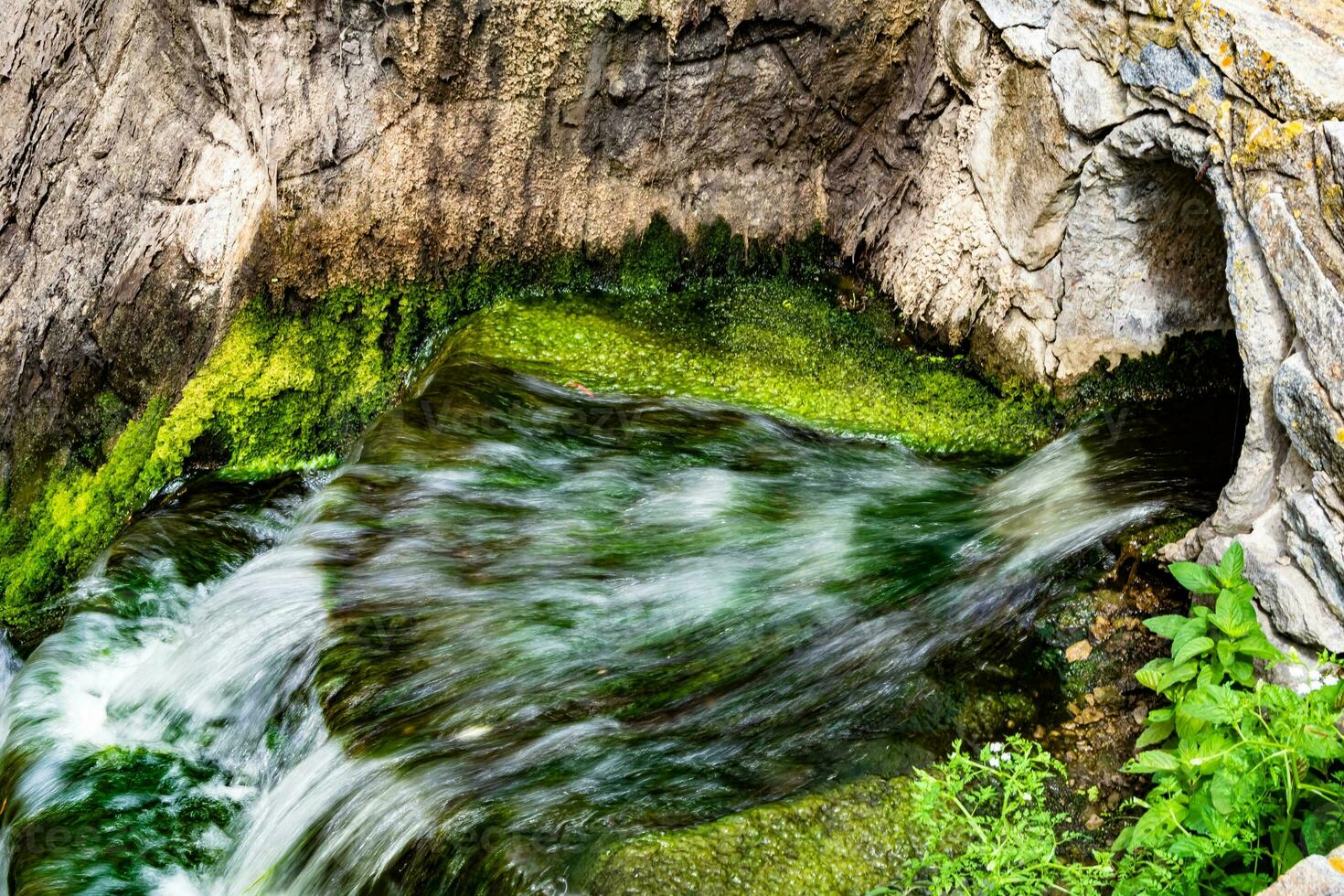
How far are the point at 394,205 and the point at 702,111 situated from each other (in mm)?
1595

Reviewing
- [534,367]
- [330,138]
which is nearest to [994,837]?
[534,367]

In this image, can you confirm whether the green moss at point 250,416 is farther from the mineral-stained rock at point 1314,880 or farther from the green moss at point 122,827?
the mineral-stained rock at point 1314,880

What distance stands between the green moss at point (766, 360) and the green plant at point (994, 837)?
7.15 ft

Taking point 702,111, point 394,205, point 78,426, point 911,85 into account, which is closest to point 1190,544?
point 911,85

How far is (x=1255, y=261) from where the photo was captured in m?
3.42

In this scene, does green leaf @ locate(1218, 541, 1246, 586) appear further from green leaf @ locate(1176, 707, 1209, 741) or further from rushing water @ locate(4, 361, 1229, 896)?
rushing water @ locate(4, 361, 1229, 896)

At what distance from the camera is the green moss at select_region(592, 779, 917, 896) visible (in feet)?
8.89

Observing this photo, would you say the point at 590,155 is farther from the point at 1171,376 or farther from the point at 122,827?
the point at 122,827

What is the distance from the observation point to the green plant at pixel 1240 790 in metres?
2.57

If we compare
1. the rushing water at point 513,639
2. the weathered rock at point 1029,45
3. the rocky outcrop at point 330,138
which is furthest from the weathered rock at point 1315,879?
the rocky outcrop at point 330,138

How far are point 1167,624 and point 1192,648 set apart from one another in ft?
0.41

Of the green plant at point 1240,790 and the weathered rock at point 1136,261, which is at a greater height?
the weathered rock at point 1136,261

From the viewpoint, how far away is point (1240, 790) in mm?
2643

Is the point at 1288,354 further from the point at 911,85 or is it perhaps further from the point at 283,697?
the point at 283,697
